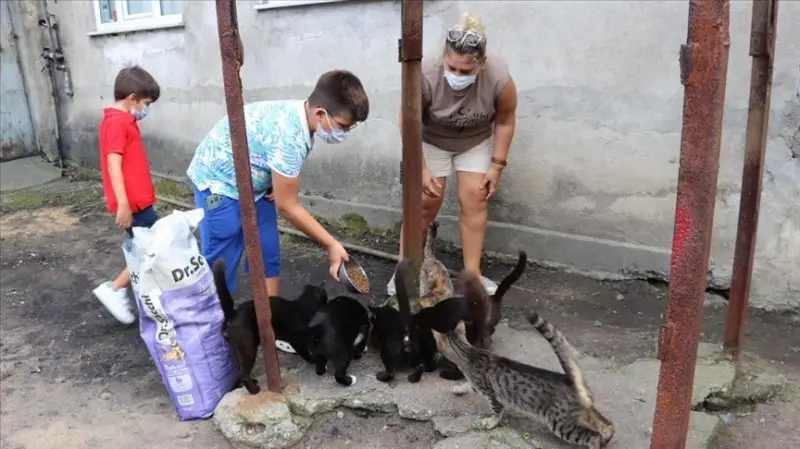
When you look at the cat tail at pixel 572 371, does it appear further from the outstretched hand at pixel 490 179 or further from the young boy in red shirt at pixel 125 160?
the young boy in red shirt at pixel 125 160

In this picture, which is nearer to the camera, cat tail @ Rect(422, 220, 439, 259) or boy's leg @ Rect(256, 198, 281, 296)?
boy's leg @ Rect(256, 198, 281, 296)

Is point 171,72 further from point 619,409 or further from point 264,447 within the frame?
point 619,409

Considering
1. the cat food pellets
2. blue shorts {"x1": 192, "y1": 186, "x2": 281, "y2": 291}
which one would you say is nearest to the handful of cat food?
the cat food pellets

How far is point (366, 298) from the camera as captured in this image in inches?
174

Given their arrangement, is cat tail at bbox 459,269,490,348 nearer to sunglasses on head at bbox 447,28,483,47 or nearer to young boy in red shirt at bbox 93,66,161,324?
sunglasses on head at bbox 447,28,483,47

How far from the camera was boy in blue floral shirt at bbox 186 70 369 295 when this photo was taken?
2992 mm

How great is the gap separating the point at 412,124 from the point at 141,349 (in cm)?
206

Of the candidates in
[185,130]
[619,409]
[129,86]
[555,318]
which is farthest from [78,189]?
[619,409]

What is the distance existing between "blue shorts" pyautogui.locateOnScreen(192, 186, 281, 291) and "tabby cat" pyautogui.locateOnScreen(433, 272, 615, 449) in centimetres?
119

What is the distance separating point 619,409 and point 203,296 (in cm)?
193

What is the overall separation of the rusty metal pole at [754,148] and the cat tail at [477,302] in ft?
3.82

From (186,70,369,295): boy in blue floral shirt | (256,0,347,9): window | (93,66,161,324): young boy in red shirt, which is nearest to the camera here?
(186,70,369,295): boy in blue floral shirt

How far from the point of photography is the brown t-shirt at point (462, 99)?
3.73 metres

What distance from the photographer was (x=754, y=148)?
289cm
